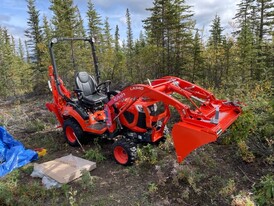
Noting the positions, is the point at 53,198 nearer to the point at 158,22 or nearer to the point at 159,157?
the point at 159,157

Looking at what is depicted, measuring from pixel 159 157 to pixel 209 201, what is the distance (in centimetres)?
154

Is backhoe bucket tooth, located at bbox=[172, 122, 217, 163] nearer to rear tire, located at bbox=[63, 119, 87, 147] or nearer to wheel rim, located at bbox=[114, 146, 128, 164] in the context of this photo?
wheel rim, located at bbox=[114, 146, 128, 164]

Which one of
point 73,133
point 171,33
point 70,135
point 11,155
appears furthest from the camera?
point 171,33

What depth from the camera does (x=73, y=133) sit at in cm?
602

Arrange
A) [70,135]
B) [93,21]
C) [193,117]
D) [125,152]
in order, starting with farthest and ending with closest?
[93,21], [70,135], [125,152], [193,117]

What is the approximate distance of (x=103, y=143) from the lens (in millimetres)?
6090

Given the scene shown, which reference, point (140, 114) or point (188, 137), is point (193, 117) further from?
point (140, 114)

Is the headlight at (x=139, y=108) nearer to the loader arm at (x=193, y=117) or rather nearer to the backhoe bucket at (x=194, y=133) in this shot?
the loader arm at (x=193, y=117)

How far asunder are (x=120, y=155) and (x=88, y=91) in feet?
7.00

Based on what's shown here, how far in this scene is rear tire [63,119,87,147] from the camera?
577 centimetres

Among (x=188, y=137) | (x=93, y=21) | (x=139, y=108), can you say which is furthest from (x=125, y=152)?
(x=93, y=21)

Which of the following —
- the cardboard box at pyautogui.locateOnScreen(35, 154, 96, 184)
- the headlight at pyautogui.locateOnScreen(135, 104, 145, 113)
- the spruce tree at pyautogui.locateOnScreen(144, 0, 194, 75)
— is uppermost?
the spruce tree at pyautogui.locateOnScreen(144, 0, 194, 75)

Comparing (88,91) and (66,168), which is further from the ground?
(88,91)

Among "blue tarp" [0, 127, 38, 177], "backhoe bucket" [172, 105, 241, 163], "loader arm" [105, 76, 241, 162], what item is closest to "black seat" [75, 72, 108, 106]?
"loader arm" [105, 76, 241, 162]
